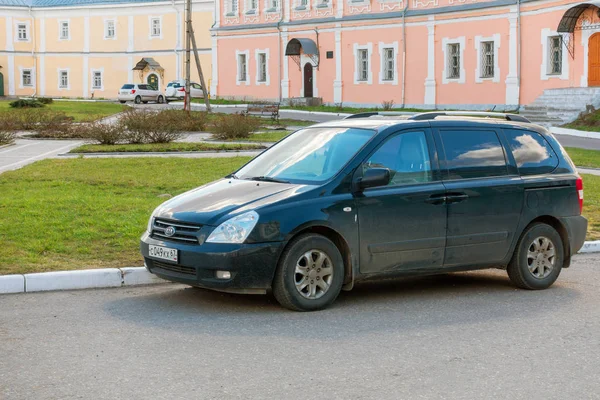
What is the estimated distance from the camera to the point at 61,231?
12039 millimetres

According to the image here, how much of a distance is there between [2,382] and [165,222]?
9.18 feet

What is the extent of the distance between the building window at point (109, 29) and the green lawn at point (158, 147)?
57.5 metres

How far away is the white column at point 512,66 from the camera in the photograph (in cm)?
4416

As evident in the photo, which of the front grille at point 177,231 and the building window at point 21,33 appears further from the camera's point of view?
the building window at point 21,33

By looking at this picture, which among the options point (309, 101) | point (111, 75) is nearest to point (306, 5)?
point (309, 101)

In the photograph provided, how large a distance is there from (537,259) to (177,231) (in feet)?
11.8

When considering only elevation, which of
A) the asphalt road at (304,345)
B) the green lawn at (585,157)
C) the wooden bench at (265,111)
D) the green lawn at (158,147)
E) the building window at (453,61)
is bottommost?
the asphalt road at (304,345)

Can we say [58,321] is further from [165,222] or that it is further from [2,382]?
[2,382]

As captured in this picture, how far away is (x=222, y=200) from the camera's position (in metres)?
8.88

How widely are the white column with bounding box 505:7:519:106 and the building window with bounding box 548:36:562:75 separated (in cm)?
219

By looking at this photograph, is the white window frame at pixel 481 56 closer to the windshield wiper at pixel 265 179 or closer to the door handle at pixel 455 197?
the door handle at pixel 455 197

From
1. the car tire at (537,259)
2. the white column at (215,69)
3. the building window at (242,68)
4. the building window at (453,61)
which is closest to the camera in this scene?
the car tire at (537,259)

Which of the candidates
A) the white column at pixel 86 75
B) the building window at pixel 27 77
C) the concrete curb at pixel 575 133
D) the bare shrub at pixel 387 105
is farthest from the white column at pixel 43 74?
the concrete curb at pixel 575 133

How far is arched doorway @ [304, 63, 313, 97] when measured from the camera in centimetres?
5747
